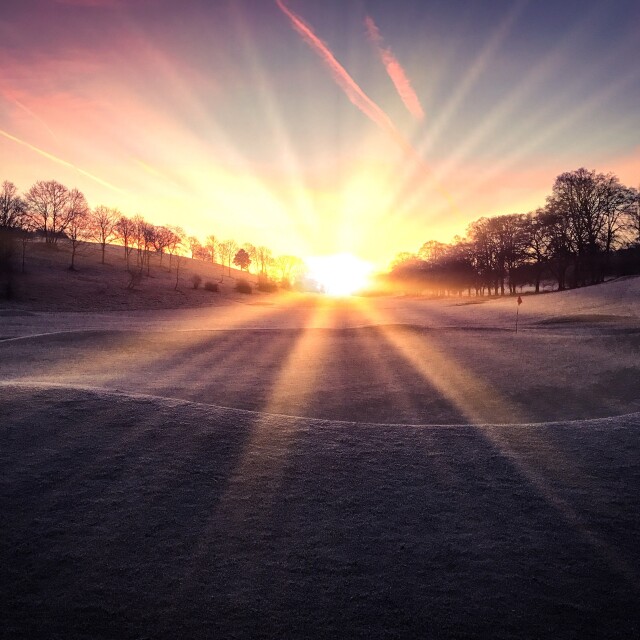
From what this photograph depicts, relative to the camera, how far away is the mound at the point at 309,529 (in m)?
2.74

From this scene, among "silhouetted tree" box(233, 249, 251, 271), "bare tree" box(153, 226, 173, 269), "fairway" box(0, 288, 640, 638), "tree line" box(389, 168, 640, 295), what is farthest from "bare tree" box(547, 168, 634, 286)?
"silhouetted tree" box(233, 249, 251, 271)

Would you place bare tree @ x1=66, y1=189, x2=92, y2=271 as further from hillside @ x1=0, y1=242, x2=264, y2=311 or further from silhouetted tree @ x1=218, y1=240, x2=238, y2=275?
silhouetted tree @ x1=218, y1=240, x2=238, y2=275

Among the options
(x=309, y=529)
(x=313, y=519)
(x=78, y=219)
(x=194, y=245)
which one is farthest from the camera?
(x=194, y=245)

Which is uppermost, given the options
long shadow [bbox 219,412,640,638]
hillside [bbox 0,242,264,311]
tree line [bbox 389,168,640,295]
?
tree line [bbox 389,168,640,295]

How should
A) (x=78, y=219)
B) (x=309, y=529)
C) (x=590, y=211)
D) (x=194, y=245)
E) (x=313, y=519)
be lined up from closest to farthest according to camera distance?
(x=309, y=529) → (x=313, y=519) → (x=590, y=211) → (x=78, y=219) → (x=194, y=245)

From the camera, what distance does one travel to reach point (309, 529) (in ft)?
11.9

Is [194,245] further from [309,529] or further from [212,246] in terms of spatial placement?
[309,529]

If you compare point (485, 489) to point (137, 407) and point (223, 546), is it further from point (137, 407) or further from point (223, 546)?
point (137, 407)

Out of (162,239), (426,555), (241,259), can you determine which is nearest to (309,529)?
(426,555)

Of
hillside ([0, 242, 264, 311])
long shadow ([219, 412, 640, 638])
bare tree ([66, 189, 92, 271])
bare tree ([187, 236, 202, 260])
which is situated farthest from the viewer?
bare tree ([187, 236, 202, 260])

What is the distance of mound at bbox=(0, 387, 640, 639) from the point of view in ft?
9.00

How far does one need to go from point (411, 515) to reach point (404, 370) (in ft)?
24.4

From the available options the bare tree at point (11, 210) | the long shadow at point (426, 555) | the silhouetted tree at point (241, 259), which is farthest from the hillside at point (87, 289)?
the long shadow at point (426, 555)

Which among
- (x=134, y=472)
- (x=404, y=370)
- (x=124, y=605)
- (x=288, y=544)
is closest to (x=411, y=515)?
(x=288, y=544)
